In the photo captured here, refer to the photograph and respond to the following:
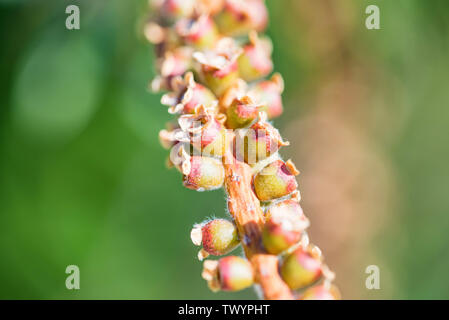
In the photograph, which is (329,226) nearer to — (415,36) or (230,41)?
(415,36)

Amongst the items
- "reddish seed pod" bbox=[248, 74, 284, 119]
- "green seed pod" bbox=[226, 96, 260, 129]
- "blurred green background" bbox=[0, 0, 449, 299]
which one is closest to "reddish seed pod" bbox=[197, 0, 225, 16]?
"reddish seed pod" bbox=[248, 74, 284, 119]

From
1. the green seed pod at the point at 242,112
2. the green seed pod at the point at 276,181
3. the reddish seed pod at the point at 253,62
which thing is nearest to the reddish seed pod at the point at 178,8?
the reddish seed pod at the point at 253,62

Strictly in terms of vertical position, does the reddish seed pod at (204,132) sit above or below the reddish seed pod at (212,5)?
below

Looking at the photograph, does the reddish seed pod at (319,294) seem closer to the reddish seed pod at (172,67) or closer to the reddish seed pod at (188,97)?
the reddish seed pod at (188,97)

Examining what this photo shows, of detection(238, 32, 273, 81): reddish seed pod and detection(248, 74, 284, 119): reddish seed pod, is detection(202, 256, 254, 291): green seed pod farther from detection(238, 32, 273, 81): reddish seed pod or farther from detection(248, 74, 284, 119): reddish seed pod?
detection(238, 32, 273, 81): reddish seed pod
